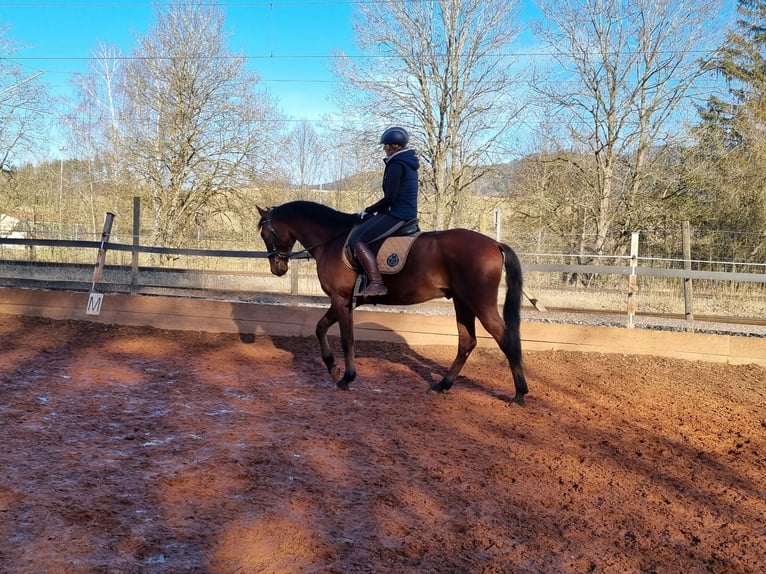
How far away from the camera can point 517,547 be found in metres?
3.06

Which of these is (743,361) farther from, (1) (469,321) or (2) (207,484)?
(2) (207,484)

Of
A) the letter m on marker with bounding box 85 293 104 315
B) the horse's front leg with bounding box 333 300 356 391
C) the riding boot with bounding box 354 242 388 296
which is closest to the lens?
the riding boot with bounding box 354 242 388 296

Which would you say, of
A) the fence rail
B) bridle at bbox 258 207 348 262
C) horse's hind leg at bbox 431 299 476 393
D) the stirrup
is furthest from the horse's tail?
the fence rail

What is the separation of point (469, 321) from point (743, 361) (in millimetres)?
4637

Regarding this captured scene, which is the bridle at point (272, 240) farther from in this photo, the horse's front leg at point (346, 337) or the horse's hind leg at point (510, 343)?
the horse's hind leg at point (510, 343)

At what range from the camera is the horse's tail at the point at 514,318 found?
6.14m

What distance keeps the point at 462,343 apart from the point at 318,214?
2.32 meters

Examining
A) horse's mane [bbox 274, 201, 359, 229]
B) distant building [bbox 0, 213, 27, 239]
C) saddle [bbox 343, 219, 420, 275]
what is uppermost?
distant building [bbox 0, 213, 27, 239]

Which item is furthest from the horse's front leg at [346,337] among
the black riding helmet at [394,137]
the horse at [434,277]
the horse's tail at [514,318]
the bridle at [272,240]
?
the black riding helmet at [394,137]

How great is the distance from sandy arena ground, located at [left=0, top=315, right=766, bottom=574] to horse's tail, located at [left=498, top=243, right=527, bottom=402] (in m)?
0.35

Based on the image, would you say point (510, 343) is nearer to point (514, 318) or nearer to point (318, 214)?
point (514, 318)

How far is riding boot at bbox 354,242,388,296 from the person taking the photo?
6.39 m

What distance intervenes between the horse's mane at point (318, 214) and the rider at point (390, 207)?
44 centimetres

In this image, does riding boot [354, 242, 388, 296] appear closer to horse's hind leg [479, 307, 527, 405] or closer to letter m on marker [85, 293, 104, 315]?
Result: horse's hind leg [479, 307, 527, 405]
